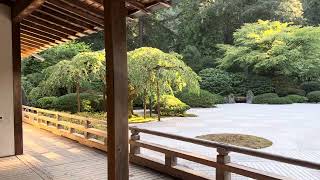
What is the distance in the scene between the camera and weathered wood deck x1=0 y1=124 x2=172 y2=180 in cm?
547

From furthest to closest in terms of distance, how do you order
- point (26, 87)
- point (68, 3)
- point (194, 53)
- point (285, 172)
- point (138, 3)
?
1. point (194, 53)
2. point (26, 87)
3. point (285, 172)
4. point (68, 3)
5. point (138, 3)

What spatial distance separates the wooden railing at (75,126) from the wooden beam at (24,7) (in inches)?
104

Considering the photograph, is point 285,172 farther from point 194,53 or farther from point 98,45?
point 194,53

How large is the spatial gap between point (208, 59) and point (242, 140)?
19176 mm

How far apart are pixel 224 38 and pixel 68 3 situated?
2571 cm

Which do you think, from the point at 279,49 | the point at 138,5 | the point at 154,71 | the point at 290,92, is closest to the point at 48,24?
the point at 138,5

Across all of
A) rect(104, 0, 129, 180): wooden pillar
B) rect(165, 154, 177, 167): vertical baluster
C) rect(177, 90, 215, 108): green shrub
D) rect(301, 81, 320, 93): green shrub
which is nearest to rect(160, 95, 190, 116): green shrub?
rect(177, 90, 215, 108): green shrub

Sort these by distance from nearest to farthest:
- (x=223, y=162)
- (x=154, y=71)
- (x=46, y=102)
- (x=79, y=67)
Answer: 1. (x=223, y=162)
2. (x=79, y=67)
3. (x=154, y=71)
4. (x=46, y=102)

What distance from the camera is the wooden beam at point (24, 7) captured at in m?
5.45

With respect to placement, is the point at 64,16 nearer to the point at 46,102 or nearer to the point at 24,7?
the point at 24,7

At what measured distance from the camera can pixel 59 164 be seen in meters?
6.35

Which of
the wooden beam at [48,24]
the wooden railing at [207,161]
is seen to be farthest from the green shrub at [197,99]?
the wooden railing at [207,161]

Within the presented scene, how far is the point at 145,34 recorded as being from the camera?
27.2m

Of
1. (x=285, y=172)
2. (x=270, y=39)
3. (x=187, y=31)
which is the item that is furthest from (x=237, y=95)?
(x=285, y=172)
